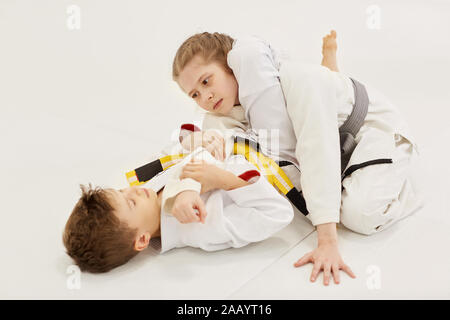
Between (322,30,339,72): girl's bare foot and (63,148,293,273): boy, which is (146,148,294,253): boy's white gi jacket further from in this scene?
(322,30,339,72): girl's bare foot

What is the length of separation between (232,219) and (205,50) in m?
0.47

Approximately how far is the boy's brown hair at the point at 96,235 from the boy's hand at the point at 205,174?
0.61ft

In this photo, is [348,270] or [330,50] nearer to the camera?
[348,270]

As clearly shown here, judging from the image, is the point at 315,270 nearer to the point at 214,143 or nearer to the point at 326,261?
the point at 326,261

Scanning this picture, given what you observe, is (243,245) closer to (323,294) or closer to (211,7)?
(323,294)

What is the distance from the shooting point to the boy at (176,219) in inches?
42.7

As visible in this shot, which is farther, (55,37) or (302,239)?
(55,37)

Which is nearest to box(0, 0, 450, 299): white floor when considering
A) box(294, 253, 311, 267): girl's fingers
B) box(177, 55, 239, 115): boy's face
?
box(294, 253, 311, 267): girl's fingers

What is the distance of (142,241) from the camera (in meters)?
1.16

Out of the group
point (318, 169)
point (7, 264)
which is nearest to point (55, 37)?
point (7, 264)

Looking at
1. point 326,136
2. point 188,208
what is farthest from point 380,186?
point 188,208

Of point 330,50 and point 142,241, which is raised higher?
point 330,50

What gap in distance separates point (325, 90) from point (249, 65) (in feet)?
0.67

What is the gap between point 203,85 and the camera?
1.38 metres
